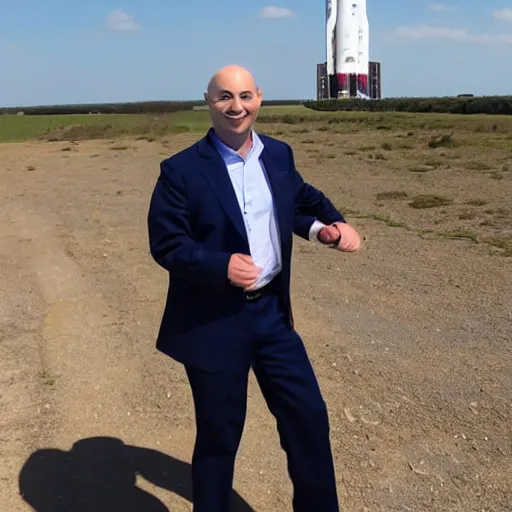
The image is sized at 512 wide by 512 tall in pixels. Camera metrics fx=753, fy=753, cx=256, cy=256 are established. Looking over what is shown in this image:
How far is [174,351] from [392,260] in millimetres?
5972

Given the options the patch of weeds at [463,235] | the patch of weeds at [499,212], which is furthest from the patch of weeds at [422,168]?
the patch of weeds at [463,235]

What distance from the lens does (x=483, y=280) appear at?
7.27m

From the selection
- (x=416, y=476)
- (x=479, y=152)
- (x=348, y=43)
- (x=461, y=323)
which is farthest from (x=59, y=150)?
(x=348, y=43)

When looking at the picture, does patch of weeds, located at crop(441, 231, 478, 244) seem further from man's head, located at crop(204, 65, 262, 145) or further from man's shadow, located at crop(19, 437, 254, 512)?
man's head, located at crop(204, 65, 262, 145)

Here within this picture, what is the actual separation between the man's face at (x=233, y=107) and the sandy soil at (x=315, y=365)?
1.75 meters

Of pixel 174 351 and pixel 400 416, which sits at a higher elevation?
pixel 174 351

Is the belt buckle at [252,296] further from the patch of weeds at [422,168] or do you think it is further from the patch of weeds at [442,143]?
the patch of weeds at [442,143]

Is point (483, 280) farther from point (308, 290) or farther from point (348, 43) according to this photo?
point (348, 43)

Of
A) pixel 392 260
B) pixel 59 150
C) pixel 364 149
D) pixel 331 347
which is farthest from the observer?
pixel 59 150

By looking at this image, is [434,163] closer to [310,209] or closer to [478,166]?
[478,166]

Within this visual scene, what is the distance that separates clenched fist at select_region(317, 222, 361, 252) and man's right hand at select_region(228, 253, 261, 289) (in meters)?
0.45

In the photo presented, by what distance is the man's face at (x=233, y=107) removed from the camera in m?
2.50

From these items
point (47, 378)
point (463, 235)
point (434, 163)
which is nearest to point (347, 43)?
point (434, 163)

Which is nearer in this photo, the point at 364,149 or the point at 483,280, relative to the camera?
the point at 483,280
